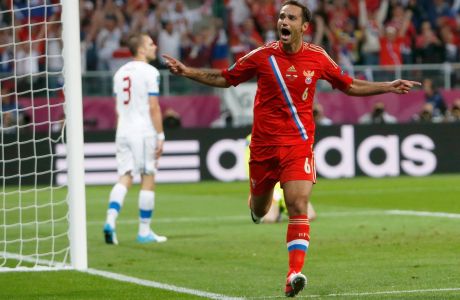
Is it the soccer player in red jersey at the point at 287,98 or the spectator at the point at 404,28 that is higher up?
the spectator at the point at 404,28

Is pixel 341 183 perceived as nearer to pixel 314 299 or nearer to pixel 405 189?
pixel 405 189

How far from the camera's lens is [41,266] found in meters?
11.3

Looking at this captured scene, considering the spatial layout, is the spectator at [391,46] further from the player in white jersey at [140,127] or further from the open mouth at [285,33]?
the open mouth at [285,33]

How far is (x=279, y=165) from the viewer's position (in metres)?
9.32

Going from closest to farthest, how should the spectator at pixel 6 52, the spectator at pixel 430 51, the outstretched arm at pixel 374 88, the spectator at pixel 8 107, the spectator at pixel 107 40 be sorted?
the outstretched arm at pixel 374 88 < the spectator at pixel 8 107 < the spectator at pixel 6 52 < the spectator at pixel 107 40 < the spectator at pixel 430 51

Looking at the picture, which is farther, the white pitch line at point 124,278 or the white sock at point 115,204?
the white sock at point 115,204

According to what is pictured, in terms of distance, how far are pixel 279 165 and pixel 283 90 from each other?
1.94ft

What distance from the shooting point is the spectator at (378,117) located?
25766 mm

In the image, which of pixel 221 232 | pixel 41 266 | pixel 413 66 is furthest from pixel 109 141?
pixel 41 266

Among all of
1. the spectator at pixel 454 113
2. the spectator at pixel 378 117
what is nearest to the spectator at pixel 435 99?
the spectator at pixel 454 113

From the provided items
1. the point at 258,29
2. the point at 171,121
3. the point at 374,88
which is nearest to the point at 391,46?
the point at 258,29

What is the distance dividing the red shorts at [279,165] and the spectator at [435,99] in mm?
17420

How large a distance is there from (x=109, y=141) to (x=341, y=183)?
4699 mm

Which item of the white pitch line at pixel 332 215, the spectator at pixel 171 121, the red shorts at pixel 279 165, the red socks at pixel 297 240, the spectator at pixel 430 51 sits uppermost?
the spectator at pixel 430 51
